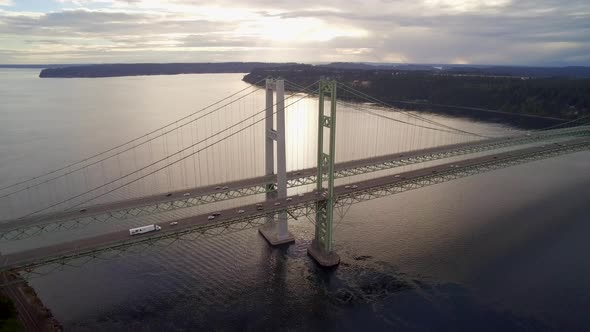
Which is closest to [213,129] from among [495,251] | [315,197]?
[315,197]

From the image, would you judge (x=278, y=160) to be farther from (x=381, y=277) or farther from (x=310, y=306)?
(x=381, y=277)

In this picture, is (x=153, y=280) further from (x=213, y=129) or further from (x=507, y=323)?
(x=213, y=129)

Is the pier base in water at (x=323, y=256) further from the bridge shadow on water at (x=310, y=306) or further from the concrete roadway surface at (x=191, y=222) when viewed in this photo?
the concrete roadway surface at (x=191, y=222)

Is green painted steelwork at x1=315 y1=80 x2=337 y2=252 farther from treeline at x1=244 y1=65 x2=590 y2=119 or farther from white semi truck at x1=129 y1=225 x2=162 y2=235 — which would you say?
treeline at x1=244 y1=65 x2=590 y2=119

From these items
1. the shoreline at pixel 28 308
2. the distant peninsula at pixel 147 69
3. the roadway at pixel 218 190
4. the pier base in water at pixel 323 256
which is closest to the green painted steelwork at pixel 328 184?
the pier base in water at pixel 323 256

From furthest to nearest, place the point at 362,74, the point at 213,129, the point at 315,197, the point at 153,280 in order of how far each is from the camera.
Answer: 1. the point at 362,74
2. the point at 213,129
3. the point at 315,197
4. the point at 153,280

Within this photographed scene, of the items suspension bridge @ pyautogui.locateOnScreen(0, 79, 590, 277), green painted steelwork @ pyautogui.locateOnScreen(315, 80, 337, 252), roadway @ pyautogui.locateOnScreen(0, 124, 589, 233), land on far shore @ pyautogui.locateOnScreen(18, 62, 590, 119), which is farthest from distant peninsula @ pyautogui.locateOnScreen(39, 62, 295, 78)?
green painted steelwork @ pyautogui.locateOnScreen(315, 80, 337, 252)

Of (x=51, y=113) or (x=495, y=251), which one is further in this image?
(x=51, y=113)
